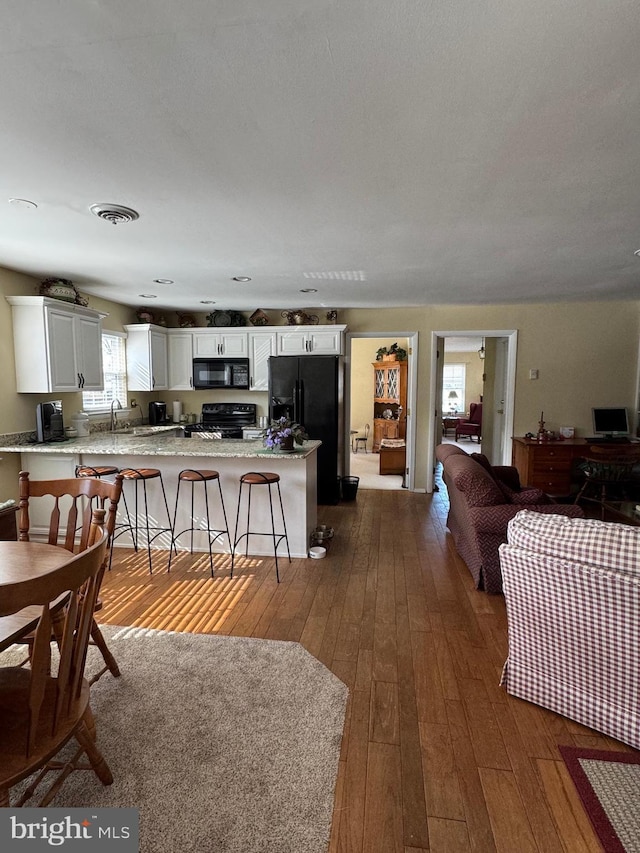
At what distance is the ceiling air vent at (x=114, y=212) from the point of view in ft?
8.11

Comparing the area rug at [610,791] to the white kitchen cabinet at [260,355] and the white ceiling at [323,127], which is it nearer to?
the white ceiling at [323,127]

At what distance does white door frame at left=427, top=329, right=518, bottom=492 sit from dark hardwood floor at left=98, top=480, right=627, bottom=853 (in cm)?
201

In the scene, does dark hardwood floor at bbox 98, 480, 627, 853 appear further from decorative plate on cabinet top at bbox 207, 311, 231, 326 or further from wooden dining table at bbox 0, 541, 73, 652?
decorative plate on cabinet top at bbox 207, 311, 231, 326

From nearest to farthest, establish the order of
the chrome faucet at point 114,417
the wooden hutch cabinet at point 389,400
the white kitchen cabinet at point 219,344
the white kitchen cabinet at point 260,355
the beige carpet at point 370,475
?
the chrome faucet at point 114,417 → the white kitchen cabinet at point 260,355 → the white kitchen cabinet at point 219,344 → the beige carpet at point 370,475 → the wooden hutch cabinet at point 389,400

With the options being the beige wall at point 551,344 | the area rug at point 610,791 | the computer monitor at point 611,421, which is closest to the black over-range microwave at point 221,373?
the beige wall at point 551,344

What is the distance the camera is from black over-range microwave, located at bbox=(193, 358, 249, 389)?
5.93 metres

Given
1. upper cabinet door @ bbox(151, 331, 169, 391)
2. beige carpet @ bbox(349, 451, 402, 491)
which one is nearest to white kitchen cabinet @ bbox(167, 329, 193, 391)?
upper cabinet door @ bbox(151, 331, 169, 391)

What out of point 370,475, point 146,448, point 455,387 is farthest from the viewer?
point 455,387

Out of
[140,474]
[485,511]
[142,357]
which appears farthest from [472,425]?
[140,474]

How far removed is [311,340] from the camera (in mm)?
5680

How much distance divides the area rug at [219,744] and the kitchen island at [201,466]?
134 cm

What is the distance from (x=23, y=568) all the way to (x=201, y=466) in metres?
2.16

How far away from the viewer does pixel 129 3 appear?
45.3 inches

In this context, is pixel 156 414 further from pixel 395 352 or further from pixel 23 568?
pixel 395 352
